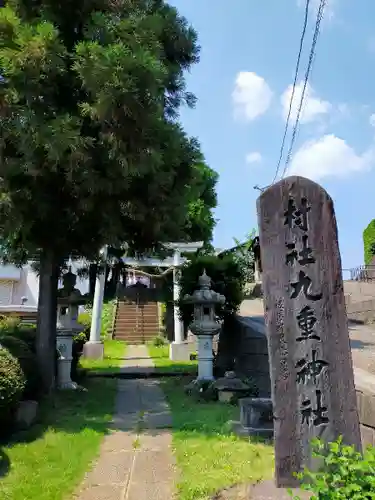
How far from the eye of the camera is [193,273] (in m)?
11.2

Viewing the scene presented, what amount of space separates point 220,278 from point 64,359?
4000 mm

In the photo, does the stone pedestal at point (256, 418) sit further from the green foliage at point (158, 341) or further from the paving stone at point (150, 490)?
the green foliage at point (158, 341)

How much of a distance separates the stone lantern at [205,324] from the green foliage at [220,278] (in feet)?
2.47

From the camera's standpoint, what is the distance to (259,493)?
359 centimetres

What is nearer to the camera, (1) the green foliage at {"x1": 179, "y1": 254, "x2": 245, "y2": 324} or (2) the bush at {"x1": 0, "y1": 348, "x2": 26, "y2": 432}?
(2) the bush at {"x1": 0, "y1": 348, "x2": 26, "y2": 432}

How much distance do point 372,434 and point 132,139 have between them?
16.3 feet

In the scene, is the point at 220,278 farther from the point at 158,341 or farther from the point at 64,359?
the point at 158,341

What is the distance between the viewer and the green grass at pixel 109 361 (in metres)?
13.7

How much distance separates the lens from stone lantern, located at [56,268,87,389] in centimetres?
981

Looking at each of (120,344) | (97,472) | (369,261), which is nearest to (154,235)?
(97,472)

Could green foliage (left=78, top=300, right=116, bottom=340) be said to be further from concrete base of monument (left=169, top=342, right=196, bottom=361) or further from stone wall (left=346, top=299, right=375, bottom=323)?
stone wall (left=346, top=299, right=375, bottom=323)

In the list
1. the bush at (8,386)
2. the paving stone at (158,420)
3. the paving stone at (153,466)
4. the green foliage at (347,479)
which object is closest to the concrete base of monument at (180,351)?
the paving stone at (158,420)

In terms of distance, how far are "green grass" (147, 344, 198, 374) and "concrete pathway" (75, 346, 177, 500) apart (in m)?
4.09

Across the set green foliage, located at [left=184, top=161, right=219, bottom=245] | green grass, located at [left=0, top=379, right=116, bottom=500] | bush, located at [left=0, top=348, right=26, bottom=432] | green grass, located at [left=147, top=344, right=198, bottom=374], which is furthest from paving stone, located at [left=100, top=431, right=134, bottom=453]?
green foliage, located at [left=184, top=161, right=219, bottom=245]
